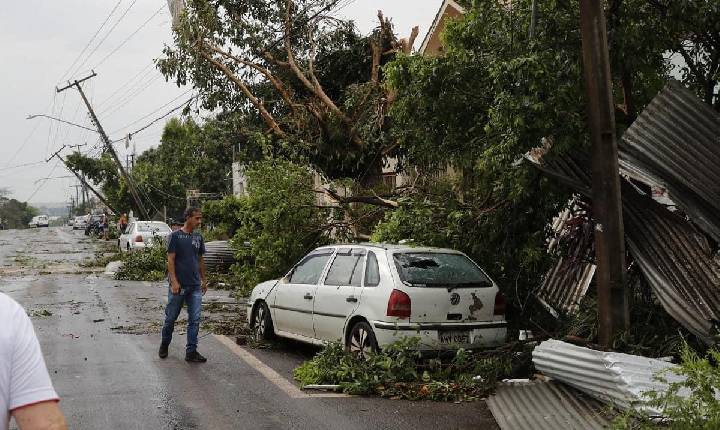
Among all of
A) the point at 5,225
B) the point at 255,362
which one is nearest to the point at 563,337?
the point at 255,362

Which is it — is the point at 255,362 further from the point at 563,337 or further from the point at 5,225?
the point at 5,225

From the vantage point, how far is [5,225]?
4938 inches

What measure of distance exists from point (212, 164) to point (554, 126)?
45.4 metres

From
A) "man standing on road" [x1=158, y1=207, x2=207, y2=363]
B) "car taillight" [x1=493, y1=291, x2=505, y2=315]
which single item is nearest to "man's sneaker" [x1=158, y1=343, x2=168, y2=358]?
"man standing on road" [x1=158, y1=207, x2=207, y2=363]

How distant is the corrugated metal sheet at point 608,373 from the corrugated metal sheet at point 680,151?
181cm

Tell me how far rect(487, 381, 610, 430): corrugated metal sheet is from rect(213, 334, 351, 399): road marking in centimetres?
152

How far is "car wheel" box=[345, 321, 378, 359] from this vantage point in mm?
8445

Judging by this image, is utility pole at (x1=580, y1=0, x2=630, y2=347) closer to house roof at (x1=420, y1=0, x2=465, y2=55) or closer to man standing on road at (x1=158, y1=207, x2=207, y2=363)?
man standing on road at (x1=158, y1=207, x2=207, y2=363)

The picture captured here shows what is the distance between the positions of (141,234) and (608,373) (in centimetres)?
2547

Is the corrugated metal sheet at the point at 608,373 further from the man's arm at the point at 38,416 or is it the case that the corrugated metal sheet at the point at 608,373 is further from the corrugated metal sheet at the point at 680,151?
the man's arm at the point at 38,416

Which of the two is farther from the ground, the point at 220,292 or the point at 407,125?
the point at 407,125

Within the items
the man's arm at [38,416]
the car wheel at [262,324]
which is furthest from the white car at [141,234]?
the man's arm at [38,416]

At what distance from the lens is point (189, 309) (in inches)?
380

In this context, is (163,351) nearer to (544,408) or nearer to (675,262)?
(544,408)
